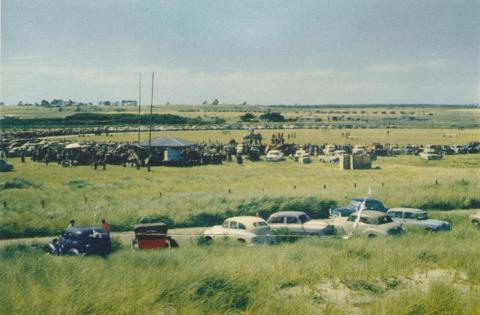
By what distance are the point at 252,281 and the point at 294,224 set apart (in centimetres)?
790

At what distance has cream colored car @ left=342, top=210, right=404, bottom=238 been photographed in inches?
705

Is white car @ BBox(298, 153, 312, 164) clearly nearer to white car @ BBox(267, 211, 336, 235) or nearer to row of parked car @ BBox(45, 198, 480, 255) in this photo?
row of parked car @ BBox(45, 198, 480, 255)

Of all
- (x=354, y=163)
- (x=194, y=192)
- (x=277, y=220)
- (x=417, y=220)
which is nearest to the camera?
(x=277, y=220)

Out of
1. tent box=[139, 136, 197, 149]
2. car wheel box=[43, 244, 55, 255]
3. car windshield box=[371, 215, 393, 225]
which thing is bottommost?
car wheel box=[43, 244, 55, 255]

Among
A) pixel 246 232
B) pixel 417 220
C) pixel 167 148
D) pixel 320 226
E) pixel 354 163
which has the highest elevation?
pixel 167 148

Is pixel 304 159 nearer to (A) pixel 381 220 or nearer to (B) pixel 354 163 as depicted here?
(B) pixel 354 163

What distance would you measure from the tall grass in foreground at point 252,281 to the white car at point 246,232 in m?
2.34

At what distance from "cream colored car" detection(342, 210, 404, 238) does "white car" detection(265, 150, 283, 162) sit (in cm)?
3416

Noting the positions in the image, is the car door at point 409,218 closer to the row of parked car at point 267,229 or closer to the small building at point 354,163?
the row of parked car at point 267,229

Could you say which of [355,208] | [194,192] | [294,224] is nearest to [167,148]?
[194,192]

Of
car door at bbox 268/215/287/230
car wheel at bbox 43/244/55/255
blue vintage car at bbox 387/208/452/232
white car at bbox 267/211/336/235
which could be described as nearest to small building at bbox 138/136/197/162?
car door at bbox 268/215/287/230

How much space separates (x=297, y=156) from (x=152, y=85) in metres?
21.5

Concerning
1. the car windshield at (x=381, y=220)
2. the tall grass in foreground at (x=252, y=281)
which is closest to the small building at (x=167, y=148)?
the car windshield at (x=381, y=220)

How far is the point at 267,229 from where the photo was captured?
17.4 m
